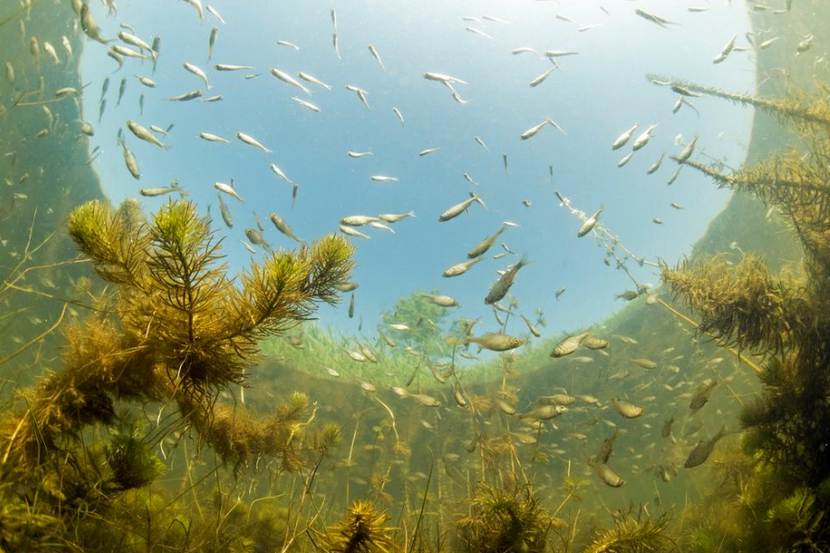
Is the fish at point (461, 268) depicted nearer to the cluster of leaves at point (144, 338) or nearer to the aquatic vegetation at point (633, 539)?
the cluster of leaves at point (144, 338)

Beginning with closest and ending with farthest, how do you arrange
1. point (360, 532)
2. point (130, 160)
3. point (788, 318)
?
point (360, 532)
point (788, 318)
point (130, 160)

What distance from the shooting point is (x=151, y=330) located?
220cm

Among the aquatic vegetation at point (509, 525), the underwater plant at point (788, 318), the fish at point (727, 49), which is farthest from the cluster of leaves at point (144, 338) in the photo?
the fish at point (727, 49)

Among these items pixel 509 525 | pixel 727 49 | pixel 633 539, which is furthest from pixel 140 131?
pixel 727 49

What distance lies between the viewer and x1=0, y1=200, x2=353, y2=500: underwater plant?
2.00 meters

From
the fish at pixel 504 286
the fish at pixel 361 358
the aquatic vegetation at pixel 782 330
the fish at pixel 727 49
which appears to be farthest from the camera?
the fish at pixel 361 358

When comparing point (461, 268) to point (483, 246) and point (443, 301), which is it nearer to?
point (483, 246)

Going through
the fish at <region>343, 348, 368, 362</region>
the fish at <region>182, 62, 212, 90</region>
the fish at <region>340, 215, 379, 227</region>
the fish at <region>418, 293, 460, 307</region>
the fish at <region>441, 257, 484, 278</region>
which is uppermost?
the fish at <region>182, 62, 212, 90</region>

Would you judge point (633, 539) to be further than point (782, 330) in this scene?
No

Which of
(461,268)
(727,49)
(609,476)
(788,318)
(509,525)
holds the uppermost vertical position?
(727,49)

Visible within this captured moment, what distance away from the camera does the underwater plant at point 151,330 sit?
6.57 feet

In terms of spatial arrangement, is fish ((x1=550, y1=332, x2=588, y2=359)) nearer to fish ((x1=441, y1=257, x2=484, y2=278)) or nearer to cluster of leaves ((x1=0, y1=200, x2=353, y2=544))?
fish ((x1=441, y1=257, x2=484, y2=278))

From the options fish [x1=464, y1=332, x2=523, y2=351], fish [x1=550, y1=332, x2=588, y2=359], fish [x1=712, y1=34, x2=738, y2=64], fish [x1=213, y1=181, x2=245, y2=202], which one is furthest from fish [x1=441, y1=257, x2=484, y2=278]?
fish [x1=712, y1=34, x2=738, y2=64]

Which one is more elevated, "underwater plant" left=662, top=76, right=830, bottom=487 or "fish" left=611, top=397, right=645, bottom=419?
"underwater plant" left=662, top=76, right=830, bottom=487
